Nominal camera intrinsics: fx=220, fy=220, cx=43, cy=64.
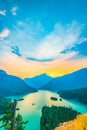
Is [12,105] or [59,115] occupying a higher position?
[59,115]

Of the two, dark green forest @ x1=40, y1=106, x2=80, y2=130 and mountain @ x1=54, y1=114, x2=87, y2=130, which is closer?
mountain @ x1=54, y1=114, x2=87, y2=130

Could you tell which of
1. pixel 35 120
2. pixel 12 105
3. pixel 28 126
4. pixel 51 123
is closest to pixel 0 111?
pixel 35 120

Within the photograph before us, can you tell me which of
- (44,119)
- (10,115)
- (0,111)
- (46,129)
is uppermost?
(0,111)

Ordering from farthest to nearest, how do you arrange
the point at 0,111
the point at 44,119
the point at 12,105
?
1. the point at 0,111
2. the point at 44,119
3. the point at 12,105

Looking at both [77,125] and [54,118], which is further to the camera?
[54,118]

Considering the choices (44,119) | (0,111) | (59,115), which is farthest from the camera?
(0,111)

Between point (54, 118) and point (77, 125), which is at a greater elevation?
point (54, 118)

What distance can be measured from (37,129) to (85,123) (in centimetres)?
8053

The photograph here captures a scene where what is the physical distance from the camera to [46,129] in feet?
297

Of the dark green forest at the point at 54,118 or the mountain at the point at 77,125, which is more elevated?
the dark green forest at the point at 54,118

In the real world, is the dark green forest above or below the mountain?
above

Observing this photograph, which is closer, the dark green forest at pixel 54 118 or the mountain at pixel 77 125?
the mountain at pixel 77 125

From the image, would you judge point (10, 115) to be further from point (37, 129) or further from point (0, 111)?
point (0, 111)

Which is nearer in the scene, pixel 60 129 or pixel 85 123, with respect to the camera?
pixel 60 129
